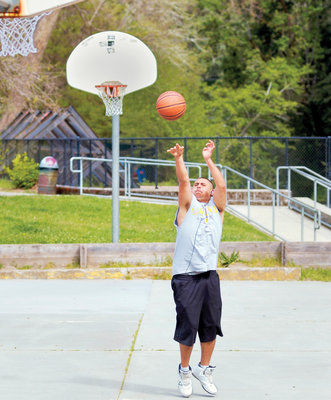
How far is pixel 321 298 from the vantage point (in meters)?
12.1

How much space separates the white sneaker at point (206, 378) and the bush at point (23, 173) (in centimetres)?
1942

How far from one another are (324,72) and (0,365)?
38.3 meters

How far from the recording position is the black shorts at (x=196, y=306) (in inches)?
274

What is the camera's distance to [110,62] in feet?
52.3

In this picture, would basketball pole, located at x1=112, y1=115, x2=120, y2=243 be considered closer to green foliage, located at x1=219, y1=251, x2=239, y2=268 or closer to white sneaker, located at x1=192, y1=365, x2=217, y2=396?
green foliage, located at x1=219, y1=251, x2=239, y2=268

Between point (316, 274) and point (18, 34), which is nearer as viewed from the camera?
point (18, 34)

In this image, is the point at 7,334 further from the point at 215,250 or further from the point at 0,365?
the point at 215,250

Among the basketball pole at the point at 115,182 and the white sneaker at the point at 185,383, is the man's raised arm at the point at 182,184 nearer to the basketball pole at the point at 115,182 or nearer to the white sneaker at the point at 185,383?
the white sneaker at the point at 185,383

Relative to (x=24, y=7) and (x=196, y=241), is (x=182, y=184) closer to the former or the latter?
Answer: (x=196, y=241)


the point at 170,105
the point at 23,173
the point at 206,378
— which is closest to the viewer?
the point at 206,378

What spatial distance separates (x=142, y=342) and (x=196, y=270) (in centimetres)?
235

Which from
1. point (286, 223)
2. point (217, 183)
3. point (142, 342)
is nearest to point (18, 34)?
point (142, 342)

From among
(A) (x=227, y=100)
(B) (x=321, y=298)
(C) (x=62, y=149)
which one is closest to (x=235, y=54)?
(A) (x=227, y=100)

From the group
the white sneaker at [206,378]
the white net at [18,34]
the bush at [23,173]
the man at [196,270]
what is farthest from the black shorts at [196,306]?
the bush at [23,173]
